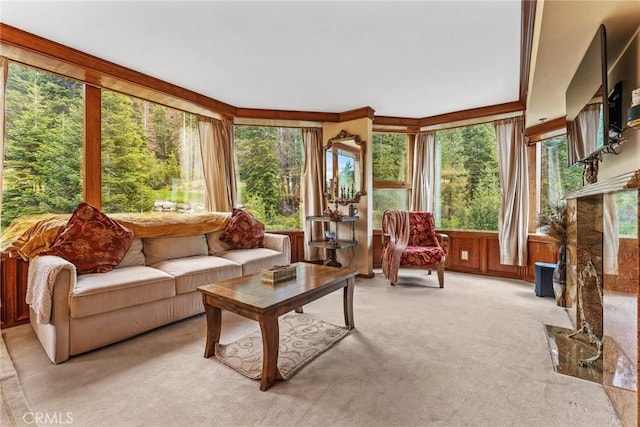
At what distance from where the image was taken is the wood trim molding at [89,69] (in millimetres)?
2365

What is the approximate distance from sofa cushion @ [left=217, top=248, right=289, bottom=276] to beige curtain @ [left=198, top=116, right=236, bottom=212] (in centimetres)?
83

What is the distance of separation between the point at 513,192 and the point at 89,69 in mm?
5057

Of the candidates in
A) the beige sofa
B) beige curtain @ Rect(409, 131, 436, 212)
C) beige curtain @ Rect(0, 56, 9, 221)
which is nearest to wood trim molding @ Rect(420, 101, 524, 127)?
beige curtain @ Rect(409, 131, 436, 212)

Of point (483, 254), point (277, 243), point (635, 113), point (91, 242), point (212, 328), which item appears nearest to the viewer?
point (635, 113)

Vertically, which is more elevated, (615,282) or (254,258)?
(615,282)

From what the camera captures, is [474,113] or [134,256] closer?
[134,256]

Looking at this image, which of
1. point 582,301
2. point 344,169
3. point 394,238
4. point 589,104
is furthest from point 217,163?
point 582,301

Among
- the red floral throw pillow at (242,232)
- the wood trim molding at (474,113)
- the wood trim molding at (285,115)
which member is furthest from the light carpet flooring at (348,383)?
the wood trim molding at (285,115)

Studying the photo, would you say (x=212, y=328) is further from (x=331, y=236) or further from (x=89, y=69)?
(x=89, y=69)

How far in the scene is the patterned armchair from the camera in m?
3.61

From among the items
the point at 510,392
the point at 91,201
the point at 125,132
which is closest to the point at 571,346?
the point at 510,392

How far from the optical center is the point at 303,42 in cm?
245

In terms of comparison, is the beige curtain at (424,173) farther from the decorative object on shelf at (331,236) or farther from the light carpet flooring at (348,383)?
the light carpet flooring at (348,383)

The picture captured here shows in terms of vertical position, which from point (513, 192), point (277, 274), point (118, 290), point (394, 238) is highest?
point (513, 192)
